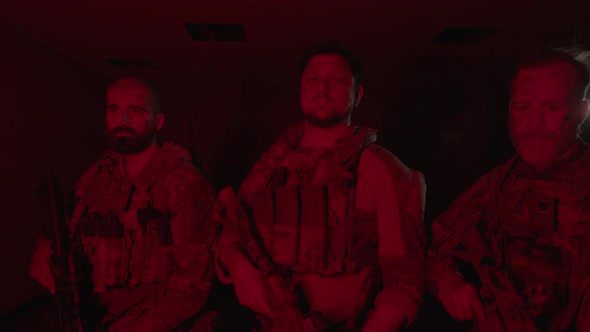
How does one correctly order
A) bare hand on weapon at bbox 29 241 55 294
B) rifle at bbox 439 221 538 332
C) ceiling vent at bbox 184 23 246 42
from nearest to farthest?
1. rifle at bbox 439 221 538 332
2. bare hand on weapon at bbox 29 241 55 294
3. ceiling vent at bbox 184 23 246 42

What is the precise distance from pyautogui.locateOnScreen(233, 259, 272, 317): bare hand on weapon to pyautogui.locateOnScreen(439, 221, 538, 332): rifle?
30.9 inches

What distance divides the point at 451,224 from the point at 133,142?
154cm

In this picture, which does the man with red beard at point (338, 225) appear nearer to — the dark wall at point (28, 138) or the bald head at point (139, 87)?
the bald head at point (139, 87)

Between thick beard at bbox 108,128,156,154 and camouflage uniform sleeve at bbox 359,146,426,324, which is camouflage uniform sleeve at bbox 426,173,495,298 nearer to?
camouflage uniform sleeve at bbox 359,146,426,324

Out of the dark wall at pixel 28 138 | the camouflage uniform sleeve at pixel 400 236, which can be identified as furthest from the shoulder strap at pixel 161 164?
the dark wall at pixel 28 138

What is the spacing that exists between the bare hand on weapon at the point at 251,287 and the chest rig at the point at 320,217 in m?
0.12

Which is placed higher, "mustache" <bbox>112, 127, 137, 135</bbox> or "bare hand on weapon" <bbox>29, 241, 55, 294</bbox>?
"mustache" <bbox>112, 127, 137, 135</bbox>

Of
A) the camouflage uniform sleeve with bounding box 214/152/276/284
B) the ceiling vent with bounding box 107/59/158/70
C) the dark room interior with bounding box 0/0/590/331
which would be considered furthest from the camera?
the ceiling vent with bounding box 107/59/158/70

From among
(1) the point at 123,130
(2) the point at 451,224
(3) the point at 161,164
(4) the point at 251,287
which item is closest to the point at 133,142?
(1) the point at 123,130

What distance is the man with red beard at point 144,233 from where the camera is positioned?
6.02ft

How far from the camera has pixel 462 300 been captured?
1.51 meters

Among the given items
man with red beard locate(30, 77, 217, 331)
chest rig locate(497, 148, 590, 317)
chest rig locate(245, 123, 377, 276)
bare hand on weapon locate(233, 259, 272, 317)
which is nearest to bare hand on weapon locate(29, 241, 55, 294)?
man with red beard locate(30, 77, 217, 331)

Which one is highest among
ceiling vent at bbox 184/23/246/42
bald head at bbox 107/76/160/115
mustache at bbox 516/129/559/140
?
ceiling vent at bbox 184/23/246/42

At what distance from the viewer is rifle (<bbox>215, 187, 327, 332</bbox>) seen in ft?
5.10
